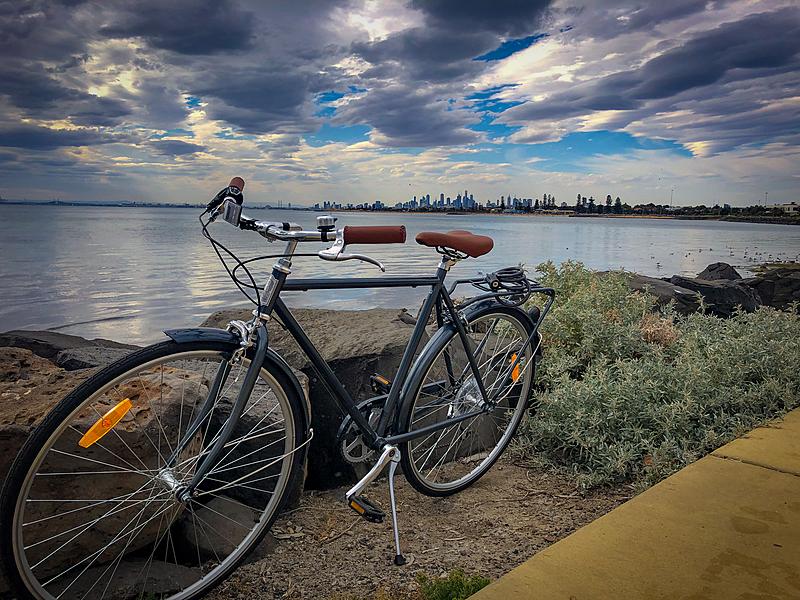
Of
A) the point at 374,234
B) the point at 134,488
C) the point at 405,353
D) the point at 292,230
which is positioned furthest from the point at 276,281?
the point at 134,488

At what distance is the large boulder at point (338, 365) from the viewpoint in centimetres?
374

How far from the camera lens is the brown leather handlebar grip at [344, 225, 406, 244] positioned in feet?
8.27

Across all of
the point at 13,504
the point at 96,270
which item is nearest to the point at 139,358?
the point at 13,504

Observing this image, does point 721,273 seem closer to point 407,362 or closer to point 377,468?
point 407,362

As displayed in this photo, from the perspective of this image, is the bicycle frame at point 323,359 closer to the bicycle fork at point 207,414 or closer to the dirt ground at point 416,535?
the bicycle fork at point 207,414

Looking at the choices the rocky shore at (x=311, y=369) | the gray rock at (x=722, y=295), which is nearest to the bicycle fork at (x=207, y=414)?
the rocky shore at (x=311, y=369)

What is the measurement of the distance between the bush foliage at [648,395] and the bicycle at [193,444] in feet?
3.07

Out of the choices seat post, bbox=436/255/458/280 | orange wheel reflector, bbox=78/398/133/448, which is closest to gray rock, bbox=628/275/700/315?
seat post, bbox=436/255/458/280

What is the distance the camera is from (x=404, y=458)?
3307 millimetres

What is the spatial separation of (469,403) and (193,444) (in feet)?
5.61

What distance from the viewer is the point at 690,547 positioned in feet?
7.64

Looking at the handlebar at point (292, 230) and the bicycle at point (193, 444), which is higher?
the handlebar at point (292, 230)

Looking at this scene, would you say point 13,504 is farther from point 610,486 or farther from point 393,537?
point 610,486

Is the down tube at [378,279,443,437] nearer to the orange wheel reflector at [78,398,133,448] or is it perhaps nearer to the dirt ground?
the dirt ground
